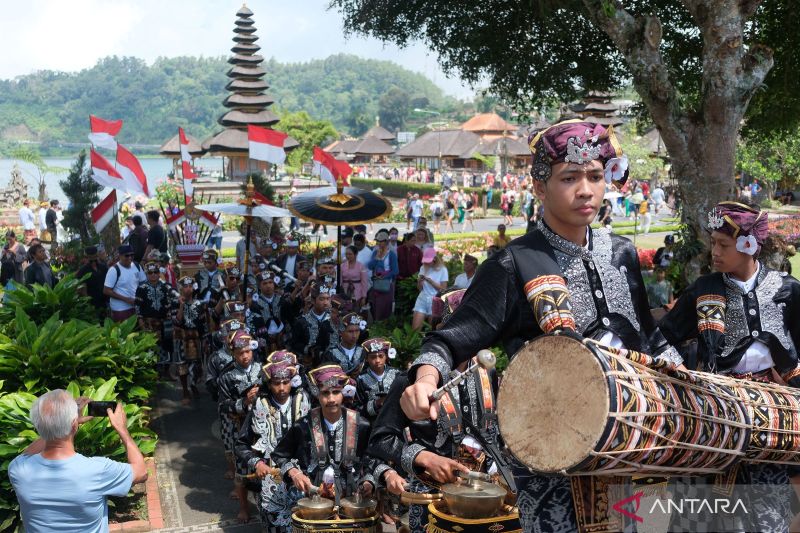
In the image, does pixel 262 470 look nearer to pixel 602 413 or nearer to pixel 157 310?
pixel 602 413

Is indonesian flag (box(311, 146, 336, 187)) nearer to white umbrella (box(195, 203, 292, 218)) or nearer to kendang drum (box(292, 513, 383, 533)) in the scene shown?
white umbrella (box(195, 203, 292, 218))

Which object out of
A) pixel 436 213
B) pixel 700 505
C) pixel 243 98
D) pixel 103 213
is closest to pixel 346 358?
pixel 700 505

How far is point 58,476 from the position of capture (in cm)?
430

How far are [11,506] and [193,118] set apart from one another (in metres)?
199

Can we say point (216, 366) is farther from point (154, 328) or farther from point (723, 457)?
point (723, 457)

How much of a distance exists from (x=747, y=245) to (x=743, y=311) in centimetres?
32

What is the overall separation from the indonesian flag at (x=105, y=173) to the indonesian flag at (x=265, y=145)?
2110 millimetres

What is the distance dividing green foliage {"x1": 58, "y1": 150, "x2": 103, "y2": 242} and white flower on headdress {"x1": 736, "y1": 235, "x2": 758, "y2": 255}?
18.8 m

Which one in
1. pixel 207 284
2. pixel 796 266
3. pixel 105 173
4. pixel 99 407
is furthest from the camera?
pixel 796 266

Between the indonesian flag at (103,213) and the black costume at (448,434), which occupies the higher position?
the indonesian flag at (103,213)

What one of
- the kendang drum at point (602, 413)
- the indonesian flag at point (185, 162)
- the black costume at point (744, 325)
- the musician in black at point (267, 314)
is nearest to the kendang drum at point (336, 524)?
the black costume at point (744, 325)

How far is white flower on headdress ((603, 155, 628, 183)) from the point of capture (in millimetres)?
3279

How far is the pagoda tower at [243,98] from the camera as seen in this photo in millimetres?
45188

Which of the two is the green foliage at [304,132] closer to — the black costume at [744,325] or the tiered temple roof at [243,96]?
the tiered temple roof at [243,96]
